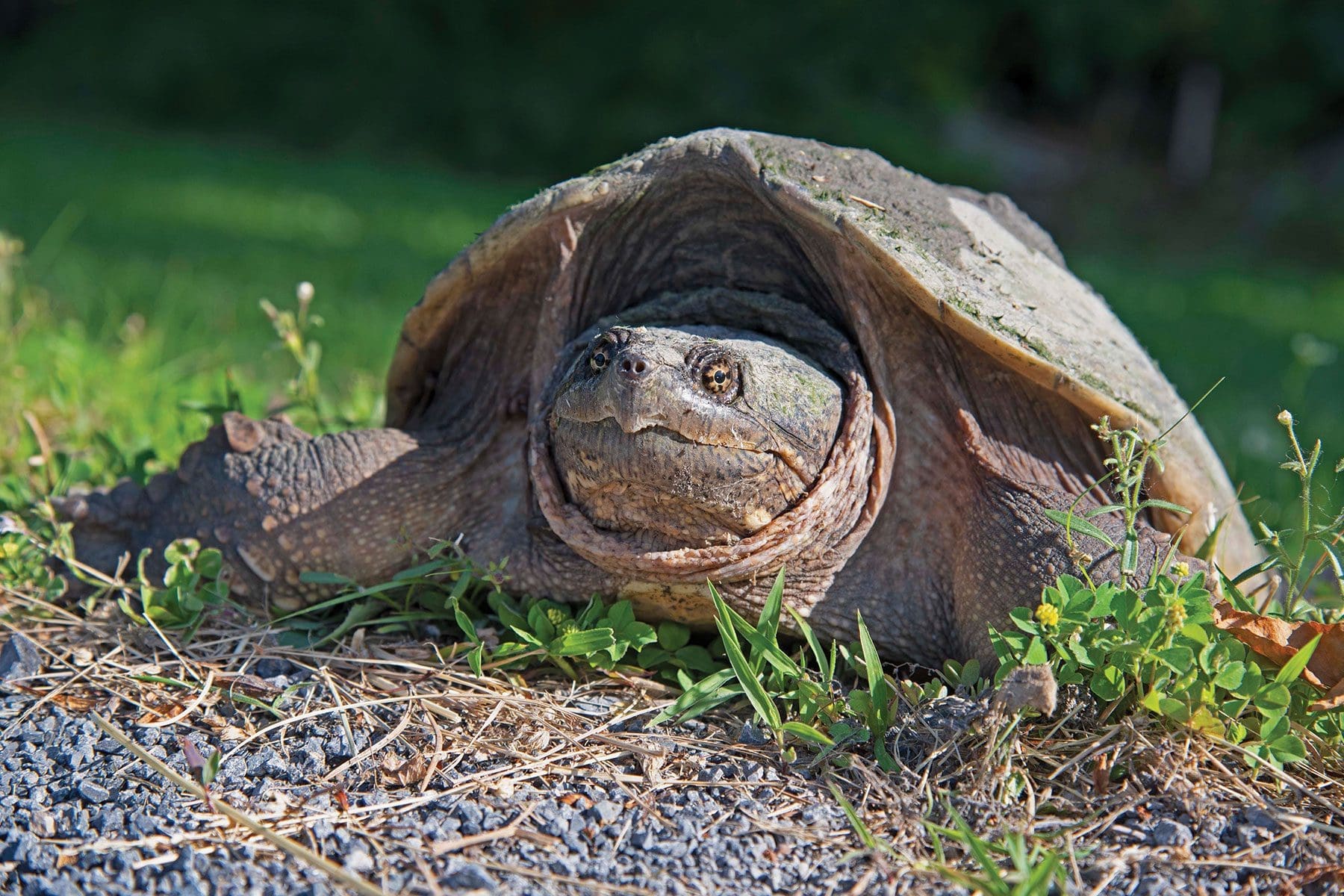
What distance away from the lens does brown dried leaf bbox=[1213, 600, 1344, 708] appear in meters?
1.97

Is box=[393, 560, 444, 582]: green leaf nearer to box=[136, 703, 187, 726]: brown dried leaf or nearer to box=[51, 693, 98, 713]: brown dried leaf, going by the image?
box=[136, 703, 187, 726]: brown dried leaf

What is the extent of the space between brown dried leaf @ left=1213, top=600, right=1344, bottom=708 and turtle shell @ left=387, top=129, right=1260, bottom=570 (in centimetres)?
40

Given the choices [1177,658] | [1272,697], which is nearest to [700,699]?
[1177,658]

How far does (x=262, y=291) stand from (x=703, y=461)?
4.55 meters

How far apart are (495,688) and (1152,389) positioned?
1.50m

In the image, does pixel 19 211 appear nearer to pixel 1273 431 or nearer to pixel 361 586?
pixel 361 586

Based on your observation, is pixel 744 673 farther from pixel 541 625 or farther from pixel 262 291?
pixel 262 291

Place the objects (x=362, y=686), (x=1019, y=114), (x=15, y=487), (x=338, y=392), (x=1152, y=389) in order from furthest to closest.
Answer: (x=1019, y=114) → (x=338, y=392) → (x=15, y=487) → (x=1152, y=389) → (x=362, y=686)

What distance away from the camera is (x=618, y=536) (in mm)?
2195

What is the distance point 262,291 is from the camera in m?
6.01

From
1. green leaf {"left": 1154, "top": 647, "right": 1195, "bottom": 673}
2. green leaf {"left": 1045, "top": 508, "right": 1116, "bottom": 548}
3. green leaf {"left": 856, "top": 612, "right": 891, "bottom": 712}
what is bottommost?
green leaf {"left": 856, "top": 612, "right": 891, "bottom": 712}

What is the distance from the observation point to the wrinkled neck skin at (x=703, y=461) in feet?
Result: 6.77


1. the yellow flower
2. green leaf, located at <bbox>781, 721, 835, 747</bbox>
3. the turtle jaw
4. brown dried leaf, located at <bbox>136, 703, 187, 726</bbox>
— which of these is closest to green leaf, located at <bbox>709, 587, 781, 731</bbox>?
green leaf, located at <bbox>781, 721, 835, 747</bbox>

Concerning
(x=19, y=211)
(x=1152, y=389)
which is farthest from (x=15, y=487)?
(x=19, y=211)
